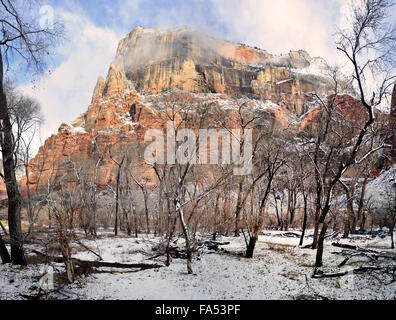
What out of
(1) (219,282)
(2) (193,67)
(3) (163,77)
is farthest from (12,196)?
(2) (193,67)

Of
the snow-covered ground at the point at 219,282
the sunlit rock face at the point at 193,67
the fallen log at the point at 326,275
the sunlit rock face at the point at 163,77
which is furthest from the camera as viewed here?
the sunlit rock face at the point at 193,67

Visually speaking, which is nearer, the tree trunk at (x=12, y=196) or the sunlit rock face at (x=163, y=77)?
the tree trunk at (x=12, y=196)

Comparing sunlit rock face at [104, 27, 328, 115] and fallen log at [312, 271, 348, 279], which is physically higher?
sunlit rock face at [104, 27, 328, 115]

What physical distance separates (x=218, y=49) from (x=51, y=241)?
577ft

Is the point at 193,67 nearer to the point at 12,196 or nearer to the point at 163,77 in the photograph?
the point at 163,77

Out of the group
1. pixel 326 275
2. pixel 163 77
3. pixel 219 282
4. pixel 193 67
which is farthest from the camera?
pixel 193 67

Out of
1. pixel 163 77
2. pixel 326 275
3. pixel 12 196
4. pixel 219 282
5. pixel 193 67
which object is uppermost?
pixel 193 67

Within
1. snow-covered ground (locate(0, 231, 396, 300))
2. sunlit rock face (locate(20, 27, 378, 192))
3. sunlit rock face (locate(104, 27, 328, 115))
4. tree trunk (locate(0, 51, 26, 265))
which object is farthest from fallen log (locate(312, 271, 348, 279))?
sunlit rock face (locate(104, 27, 328, 115))

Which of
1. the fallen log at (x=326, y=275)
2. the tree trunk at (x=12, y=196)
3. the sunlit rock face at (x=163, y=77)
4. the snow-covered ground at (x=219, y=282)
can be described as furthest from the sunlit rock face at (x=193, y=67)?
the tree trunk at (x=12, y=196)

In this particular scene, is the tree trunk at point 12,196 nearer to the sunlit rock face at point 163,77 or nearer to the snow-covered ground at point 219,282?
the snow-covered ground at point 219,282

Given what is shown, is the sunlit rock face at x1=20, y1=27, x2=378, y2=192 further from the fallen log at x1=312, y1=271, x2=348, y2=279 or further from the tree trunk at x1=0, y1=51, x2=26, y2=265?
the fallen log at x1=312, y1=271, x2=348, y2=279

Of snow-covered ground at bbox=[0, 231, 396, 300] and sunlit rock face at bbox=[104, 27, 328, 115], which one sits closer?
snow-covered ground at bbox=[0, 231, 396, 300]

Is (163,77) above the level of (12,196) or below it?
above

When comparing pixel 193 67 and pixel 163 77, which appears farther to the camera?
pixel 193 67
